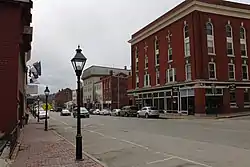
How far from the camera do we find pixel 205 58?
134 feet

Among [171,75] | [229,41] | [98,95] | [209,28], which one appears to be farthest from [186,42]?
[98,95]

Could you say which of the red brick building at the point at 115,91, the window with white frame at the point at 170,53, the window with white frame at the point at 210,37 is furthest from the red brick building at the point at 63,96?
the window with white frame at the point at 210,37

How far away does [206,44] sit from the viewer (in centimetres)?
4147

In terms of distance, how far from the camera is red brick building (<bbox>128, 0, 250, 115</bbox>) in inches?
1594

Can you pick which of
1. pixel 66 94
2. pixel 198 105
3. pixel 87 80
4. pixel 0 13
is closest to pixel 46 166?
pixel 0 13

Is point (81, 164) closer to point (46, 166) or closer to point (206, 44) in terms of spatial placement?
point (46, 166)

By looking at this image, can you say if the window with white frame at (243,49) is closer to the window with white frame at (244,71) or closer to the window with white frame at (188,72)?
the window with white frame at (244,71)

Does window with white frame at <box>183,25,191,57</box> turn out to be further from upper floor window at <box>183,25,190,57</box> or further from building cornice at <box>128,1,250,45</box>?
building cornice at <box>128,1,250,45</box>

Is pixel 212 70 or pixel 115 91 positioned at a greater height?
pixel 212 70

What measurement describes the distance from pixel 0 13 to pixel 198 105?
96.7 feet

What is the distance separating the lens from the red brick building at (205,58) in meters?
40.5

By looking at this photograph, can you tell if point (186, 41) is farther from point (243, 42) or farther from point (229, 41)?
point (243, 42)

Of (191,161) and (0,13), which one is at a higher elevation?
(0,13)

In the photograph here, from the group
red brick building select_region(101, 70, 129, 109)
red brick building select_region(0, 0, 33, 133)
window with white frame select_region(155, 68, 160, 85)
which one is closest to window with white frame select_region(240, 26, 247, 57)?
window with white frame select_region(155, 68, 160, 85)
